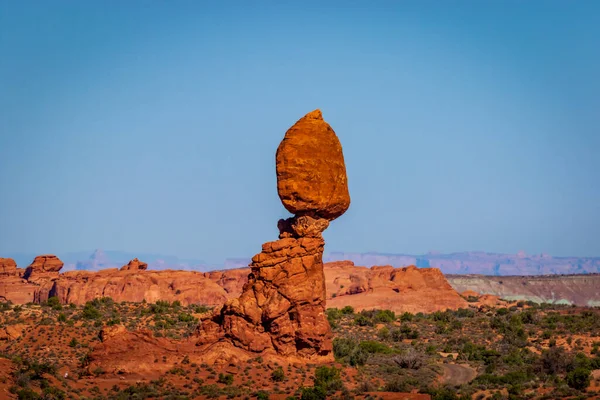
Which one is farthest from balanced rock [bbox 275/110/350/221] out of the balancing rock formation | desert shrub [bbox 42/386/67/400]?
desert shrub [bbox 42/386/67/400]

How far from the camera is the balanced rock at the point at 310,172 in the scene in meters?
38.9

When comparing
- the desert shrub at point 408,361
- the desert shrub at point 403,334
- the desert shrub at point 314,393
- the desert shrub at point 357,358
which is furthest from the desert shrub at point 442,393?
the desert shrub at point 403,334

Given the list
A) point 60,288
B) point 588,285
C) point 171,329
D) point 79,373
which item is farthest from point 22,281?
point 588,285

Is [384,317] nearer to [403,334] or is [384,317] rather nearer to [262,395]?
[403,334]

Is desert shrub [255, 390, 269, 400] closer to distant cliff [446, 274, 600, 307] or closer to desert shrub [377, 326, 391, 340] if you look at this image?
desert shrub [377, 326, 391, 340]

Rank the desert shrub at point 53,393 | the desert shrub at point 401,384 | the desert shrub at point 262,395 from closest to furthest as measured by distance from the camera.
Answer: the desert shrub at point 53,393 < the desert shrub at point 262,395 < the desert shrub at point 401,384

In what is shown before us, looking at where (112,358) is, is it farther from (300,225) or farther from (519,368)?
(519,368)

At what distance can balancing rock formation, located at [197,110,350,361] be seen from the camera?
38.5m

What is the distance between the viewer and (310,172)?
39.0 meters

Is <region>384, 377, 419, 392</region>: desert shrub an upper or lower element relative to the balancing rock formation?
lower

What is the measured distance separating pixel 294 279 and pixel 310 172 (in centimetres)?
483

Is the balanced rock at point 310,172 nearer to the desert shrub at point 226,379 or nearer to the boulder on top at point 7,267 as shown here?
the desert shrub at point 226,379

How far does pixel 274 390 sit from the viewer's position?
117 feet

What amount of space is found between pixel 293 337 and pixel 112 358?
7901mm
